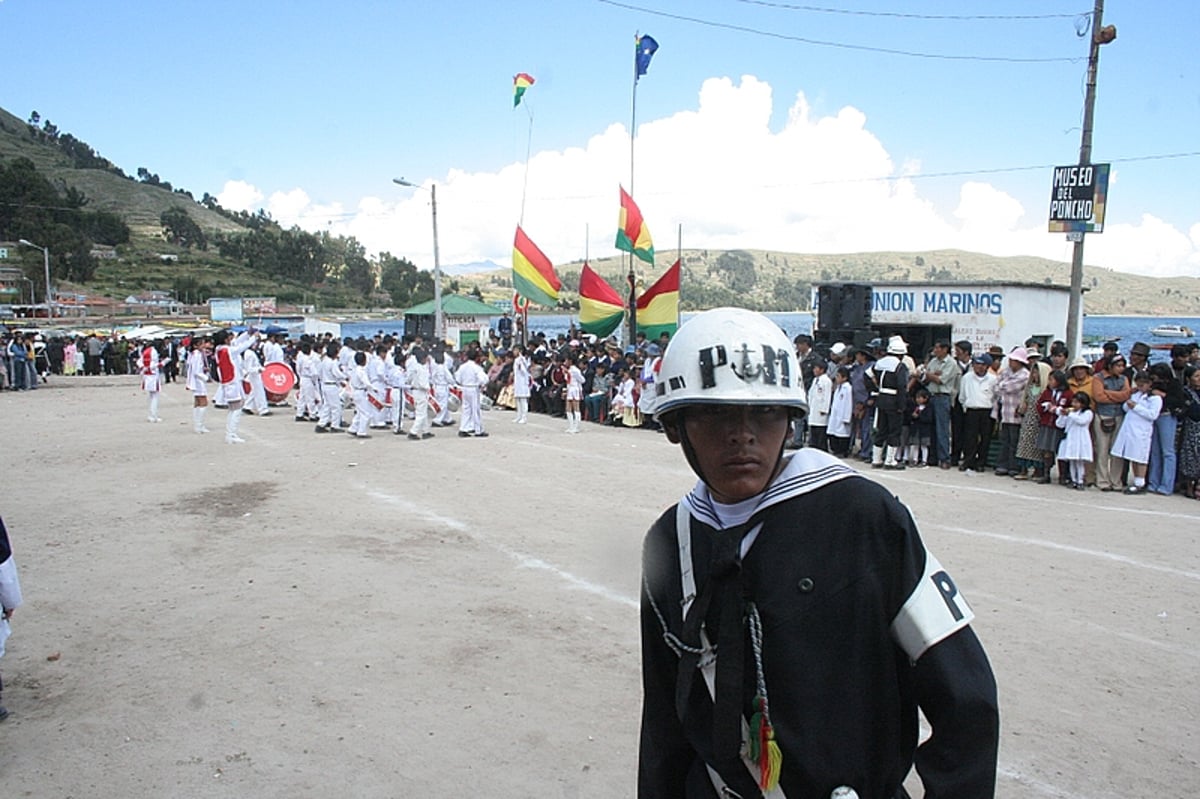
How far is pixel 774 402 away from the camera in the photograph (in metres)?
1.69

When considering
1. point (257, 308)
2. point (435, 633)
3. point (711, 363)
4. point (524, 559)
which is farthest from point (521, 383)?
point (257, 308)

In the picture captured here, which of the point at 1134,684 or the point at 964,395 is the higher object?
the point at 964,395

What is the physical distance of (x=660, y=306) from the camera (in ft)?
73.5

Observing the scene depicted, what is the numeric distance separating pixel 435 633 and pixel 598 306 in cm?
1822

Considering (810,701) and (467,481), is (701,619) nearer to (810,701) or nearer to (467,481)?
(810,701)

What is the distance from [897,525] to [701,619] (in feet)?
1.40

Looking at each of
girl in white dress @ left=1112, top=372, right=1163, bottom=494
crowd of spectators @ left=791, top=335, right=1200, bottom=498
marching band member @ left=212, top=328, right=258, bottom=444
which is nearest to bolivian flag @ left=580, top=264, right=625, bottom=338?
marching band member @ left=212, top=328, right=258, bottom=444

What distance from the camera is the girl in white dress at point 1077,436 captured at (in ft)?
35.7

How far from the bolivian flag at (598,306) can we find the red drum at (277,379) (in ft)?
26.0

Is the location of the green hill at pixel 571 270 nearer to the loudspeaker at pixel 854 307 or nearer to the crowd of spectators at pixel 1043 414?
the loudspeaker at pixel 854 307

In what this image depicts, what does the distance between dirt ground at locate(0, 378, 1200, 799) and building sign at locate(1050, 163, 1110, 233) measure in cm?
500

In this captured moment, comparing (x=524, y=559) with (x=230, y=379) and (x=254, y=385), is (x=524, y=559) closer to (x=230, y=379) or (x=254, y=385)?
(x=230, y=379)

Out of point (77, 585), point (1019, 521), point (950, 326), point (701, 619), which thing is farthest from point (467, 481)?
point (950, 326)

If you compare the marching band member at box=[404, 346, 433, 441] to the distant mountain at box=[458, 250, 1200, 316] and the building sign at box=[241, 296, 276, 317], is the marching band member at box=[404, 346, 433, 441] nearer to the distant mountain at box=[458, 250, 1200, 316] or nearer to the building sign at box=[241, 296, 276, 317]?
the building sign at box=[241, 296, 276, 317]
